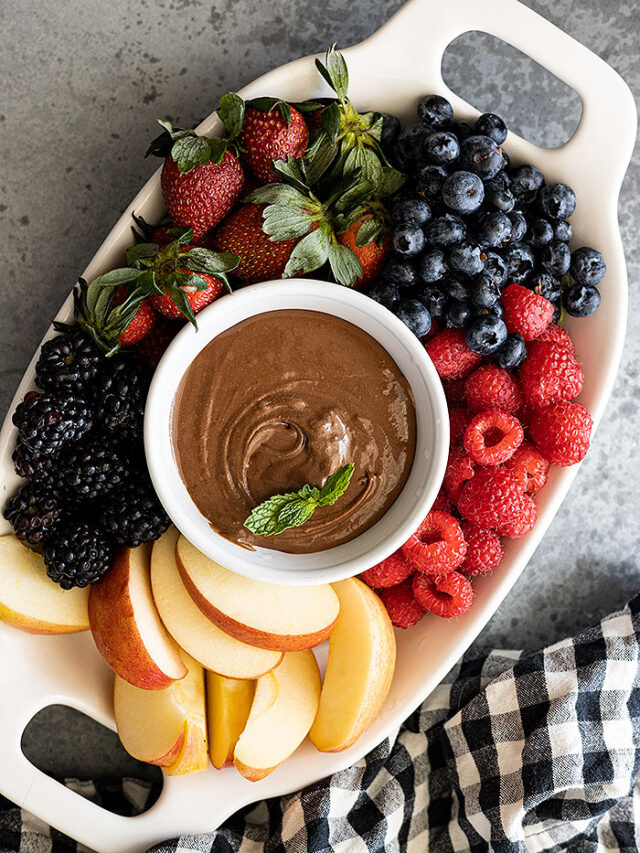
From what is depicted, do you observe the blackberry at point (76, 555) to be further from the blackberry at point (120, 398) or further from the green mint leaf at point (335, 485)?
the green mint leaf at point (335, 485)

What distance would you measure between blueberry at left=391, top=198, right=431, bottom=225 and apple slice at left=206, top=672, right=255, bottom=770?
956mm

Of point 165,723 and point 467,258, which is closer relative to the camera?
point 467,258

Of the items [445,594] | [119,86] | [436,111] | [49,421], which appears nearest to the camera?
[49,421]

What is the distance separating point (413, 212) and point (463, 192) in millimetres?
97

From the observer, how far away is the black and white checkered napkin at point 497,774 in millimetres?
1724

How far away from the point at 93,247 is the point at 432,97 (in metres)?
0.80

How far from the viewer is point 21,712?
161 centimetres

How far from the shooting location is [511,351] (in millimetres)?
1507

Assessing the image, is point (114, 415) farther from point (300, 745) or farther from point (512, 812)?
point (512, 812)

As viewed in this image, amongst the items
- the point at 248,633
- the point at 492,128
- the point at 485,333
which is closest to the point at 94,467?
the point at 248,633

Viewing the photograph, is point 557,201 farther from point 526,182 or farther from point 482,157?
point 482,157

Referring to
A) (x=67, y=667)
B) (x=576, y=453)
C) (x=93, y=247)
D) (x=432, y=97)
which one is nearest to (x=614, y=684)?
(x=576, y=453)

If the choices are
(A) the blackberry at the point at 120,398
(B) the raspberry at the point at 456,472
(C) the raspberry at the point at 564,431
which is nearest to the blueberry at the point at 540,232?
(C) the raspberry at the point at 564,431

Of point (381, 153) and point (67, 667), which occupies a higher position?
point (381, 153)
